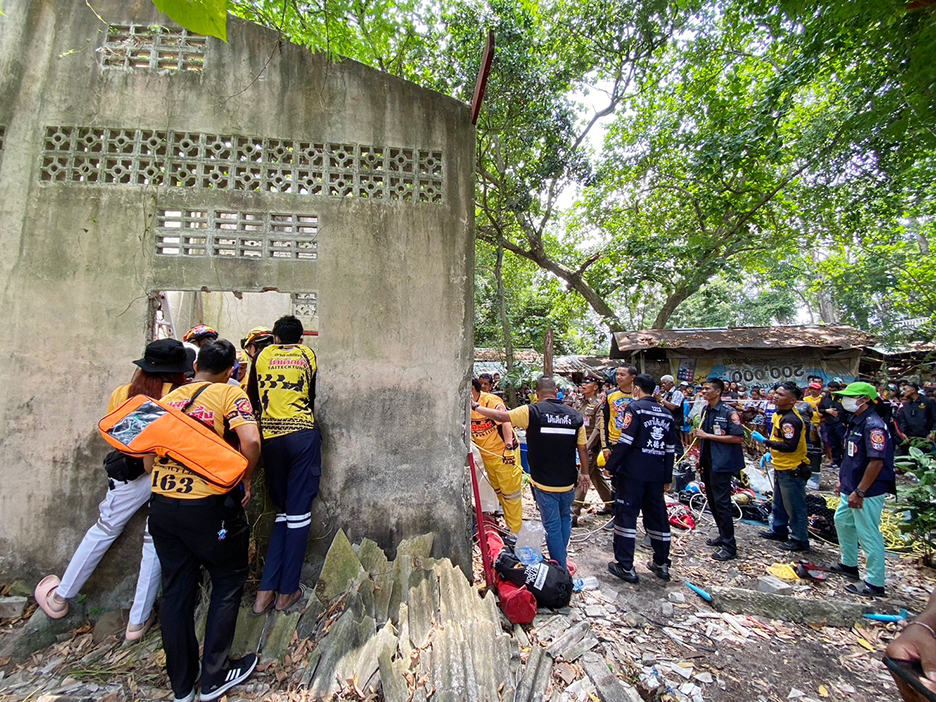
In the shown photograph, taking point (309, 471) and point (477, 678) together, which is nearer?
point (477, 678)

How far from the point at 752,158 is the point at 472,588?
34.5 ft

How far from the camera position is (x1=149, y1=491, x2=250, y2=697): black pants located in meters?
2.57

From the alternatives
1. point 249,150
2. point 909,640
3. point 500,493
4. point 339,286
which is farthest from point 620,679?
point 249,150

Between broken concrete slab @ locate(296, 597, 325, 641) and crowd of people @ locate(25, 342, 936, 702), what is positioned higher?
crowd of people @ locate(25, 342, 936, 702)

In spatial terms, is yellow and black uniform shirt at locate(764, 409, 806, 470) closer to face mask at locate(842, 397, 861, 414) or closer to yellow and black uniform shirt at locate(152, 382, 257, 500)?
face mask at locate(842, 397, 861, 414)

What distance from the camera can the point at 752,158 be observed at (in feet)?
32.3

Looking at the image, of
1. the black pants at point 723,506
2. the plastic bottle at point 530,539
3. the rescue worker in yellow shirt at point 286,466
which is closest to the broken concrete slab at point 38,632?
the rescue worker in yellow shirt at point 286,466

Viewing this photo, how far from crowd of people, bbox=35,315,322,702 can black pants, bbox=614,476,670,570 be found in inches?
116

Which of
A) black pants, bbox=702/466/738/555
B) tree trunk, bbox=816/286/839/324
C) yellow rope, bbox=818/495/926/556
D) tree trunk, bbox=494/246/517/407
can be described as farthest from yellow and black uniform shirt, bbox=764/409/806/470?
tree trunk, bbox=816/286/839/324

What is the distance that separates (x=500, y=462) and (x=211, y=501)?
9.74 ft

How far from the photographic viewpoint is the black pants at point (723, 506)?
17.0 ft

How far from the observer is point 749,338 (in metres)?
12.7

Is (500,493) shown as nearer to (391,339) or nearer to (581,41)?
(391,339)

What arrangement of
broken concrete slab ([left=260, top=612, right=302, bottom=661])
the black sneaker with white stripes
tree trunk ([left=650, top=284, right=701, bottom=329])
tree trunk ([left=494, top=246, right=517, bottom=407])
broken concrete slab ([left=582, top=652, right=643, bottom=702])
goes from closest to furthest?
the black sneaker with white stripes → broken concrete slab ([left=582, top=652, right=643, bottom=702]) → broken concrete slab ([left=260, top=612, right=302, bottom=661]) → tree trunk ([left=494, top=246, right=517, bottom=407]) → tree trunk ([left=650, top=284, right=701, bottom=329])
